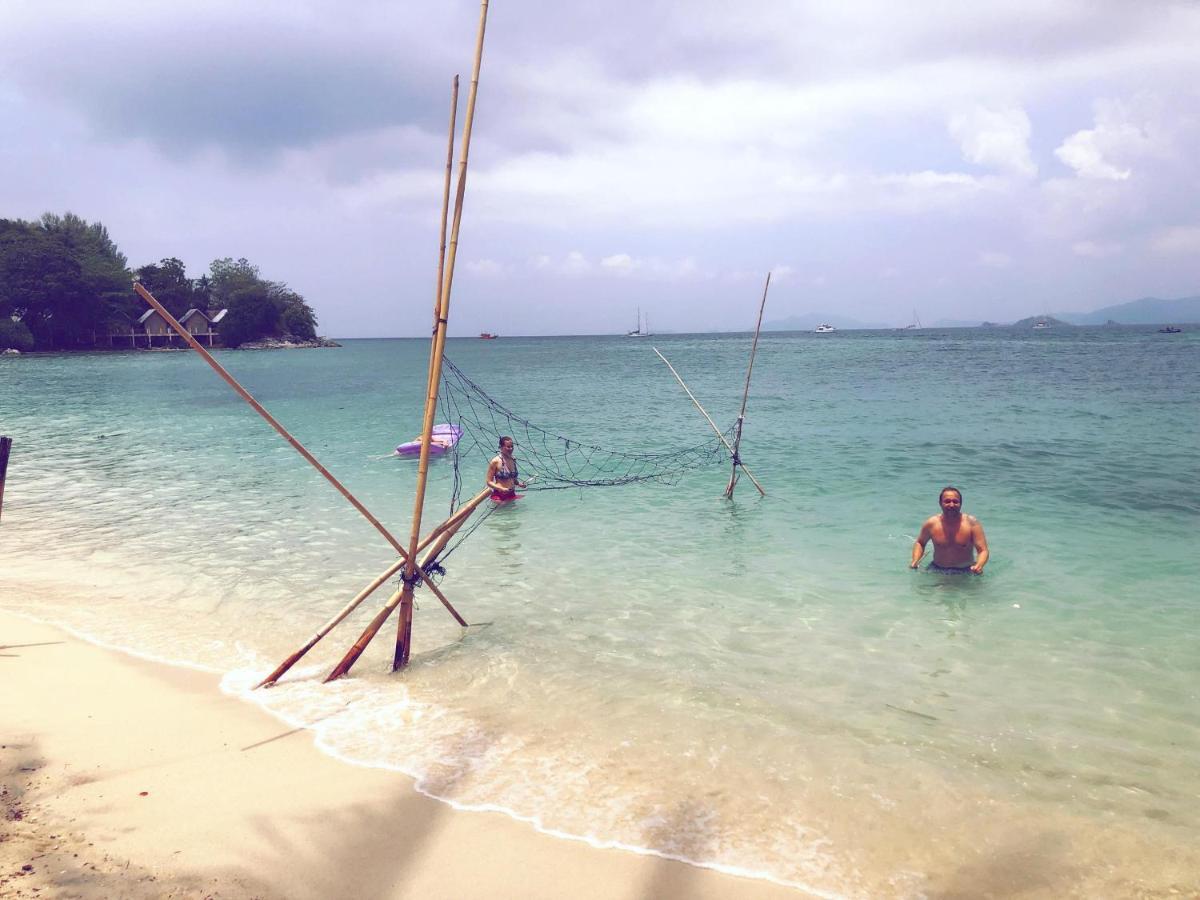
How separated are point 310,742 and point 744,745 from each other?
293 centimetres

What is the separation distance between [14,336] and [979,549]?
311 feet

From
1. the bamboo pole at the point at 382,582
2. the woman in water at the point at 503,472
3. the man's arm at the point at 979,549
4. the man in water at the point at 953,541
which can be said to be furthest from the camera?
the woman in water at the point at 503,472

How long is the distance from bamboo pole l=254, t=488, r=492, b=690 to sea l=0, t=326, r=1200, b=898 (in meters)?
0.20

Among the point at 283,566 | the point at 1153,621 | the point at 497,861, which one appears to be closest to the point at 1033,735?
the point at 1153,621

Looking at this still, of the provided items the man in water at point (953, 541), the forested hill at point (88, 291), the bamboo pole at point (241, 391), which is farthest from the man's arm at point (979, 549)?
the forested hill at point (88, 291)

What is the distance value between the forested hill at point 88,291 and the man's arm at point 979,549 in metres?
90.3

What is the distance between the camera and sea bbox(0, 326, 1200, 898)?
4258mm

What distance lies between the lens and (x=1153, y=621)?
7.48 meters

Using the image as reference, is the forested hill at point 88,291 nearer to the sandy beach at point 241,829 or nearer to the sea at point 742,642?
the sea at point 742,642

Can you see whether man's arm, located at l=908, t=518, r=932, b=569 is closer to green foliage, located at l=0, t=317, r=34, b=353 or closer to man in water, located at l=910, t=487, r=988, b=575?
man in water, located at l=910, t=487, r=988, b=575

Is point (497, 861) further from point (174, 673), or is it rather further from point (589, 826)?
point (174, 673)

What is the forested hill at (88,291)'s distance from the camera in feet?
250

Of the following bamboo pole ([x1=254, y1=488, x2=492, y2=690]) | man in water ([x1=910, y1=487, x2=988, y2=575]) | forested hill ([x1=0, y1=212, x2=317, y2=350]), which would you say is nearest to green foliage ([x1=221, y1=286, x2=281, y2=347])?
forested hill ([x1=0, y1=212, x2=317, y2=350])

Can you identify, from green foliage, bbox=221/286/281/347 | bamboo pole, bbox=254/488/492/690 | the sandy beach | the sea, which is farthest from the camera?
green foliage, bbox=221/286/281/347
